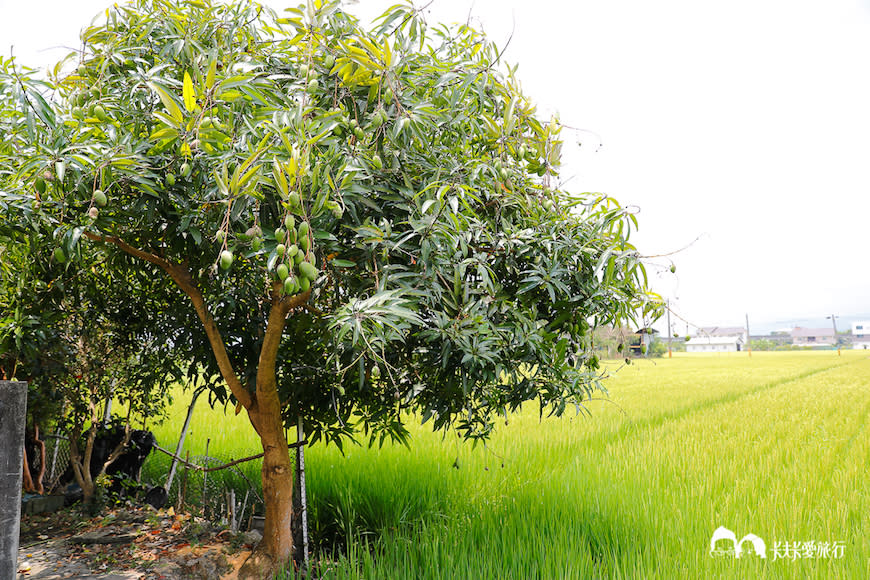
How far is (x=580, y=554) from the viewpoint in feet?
9.60

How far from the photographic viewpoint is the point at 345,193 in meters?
1.91

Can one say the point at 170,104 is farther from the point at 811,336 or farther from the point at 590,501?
the point at 811,336

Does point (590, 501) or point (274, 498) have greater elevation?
point (274, 498)

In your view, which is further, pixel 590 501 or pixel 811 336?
pixel 811 336

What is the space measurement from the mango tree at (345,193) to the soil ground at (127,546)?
0.97 meters

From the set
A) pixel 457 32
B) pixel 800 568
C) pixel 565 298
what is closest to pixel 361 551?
pixel 565 298

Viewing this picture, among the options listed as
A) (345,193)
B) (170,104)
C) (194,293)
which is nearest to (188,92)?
(170,104)

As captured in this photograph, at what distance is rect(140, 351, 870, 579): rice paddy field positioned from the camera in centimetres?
292

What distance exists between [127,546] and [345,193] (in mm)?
3050

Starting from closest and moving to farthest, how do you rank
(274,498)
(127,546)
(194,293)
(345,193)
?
(345,193)
(194,293)
(274,498)
(127,546)

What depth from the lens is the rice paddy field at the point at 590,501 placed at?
2918 millimetres

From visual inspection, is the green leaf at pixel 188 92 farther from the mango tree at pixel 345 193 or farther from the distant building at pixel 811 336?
the distant building at pixel 811 336

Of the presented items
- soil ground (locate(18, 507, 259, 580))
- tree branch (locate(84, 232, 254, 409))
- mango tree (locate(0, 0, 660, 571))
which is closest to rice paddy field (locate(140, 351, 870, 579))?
soil ground (locate(18, 507, 259, 580))

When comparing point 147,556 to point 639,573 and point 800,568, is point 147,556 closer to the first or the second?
point 639,573
